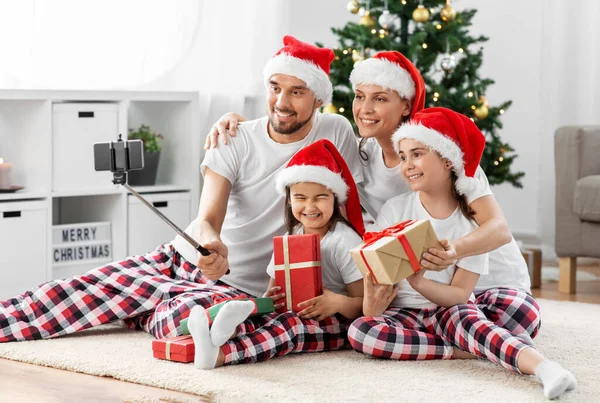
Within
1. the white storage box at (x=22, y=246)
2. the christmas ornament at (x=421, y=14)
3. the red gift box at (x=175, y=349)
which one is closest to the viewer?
the red gift box at (x=175, y=349)

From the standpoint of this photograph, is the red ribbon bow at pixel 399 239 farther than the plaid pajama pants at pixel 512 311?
No

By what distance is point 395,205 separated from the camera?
2428 mm

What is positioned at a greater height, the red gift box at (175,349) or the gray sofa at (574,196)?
the gray sofa at (574,196)

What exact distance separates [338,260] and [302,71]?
53 cm

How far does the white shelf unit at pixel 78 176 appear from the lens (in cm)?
333

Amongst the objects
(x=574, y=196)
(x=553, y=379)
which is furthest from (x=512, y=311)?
(x=574, y=196)

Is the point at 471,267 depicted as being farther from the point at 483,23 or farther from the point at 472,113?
the point at 483,23

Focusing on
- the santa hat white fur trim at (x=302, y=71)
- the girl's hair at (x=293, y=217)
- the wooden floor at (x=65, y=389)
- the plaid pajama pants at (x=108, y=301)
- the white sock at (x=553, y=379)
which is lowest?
the wooden floor at (x=65, y=389)

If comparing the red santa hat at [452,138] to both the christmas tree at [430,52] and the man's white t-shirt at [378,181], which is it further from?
the christmas tree at [430,52]

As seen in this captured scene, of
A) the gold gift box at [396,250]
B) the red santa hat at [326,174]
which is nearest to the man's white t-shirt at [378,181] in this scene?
the red santa hat at [326,174]

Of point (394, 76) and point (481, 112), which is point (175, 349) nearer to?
point (394, 76)

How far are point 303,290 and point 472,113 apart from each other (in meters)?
1.77

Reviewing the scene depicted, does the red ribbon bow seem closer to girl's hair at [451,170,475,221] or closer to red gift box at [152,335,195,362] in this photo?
girl's hair at [451,170,475,221]

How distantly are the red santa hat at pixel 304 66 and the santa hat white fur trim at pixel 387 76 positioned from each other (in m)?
0.11
